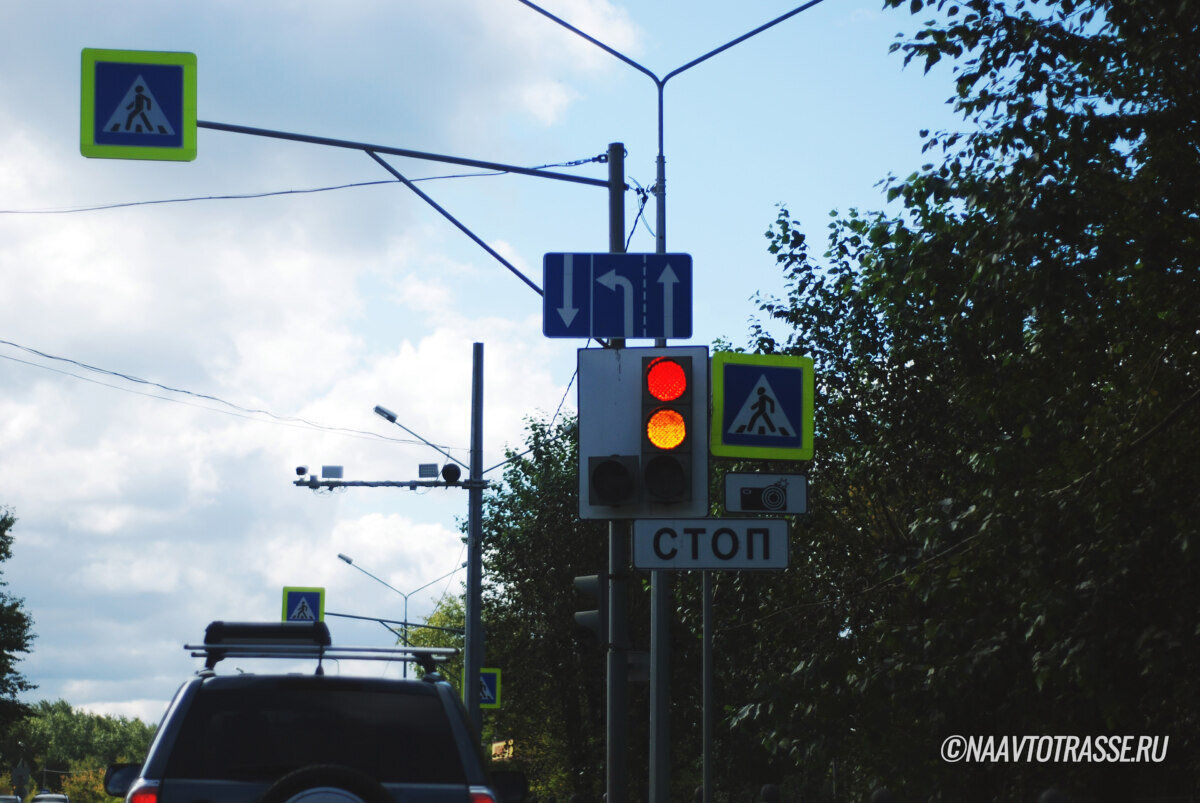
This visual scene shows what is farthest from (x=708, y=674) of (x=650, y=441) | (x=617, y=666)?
(x=650, y=441)

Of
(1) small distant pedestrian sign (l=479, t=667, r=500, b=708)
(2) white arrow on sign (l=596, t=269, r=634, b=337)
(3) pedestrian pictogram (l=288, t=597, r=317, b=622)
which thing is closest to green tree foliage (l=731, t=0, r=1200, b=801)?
(2) white arrow on sign (l=596, t=269, r=634, b=337)

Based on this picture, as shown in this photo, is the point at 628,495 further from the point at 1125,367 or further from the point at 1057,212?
the point at 1125,367

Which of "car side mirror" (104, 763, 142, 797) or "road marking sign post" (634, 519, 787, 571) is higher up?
"road marking sign post" (634, 519, 787, 571)

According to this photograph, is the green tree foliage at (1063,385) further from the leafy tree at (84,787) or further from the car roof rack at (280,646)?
the leafy tree at (84,787)

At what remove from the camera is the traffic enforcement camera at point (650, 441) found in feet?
31.6

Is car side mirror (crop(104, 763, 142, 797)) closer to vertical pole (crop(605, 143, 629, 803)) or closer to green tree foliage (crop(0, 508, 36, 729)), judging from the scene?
vertical pole (crop(605, 143, 629, 803))

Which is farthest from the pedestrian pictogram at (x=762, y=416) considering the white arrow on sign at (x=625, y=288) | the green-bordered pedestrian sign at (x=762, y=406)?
the white arrow on sign at (x=625, y=288)

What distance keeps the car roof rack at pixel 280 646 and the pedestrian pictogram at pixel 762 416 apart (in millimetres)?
4133

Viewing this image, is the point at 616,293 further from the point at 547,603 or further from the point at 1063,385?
the point at 547,603

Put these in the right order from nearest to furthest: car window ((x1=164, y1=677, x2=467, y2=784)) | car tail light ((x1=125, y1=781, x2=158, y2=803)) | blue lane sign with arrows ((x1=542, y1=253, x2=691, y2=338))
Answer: car tail light ((x1=125, y1=781, x2=158, y2=803)) → car window ((x1=164, y1=677, x2=467, y2=784)) → blue lane sign with arrows ((x1=542, y1=253, x2=691, y2=338))

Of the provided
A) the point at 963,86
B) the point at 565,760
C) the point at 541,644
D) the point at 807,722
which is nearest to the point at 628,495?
the point at 963,86

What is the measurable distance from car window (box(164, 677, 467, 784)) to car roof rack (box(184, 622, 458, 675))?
0.45 metres

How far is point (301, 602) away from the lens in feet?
108

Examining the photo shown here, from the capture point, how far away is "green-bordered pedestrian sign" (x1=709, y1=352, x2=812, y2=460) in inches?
414
